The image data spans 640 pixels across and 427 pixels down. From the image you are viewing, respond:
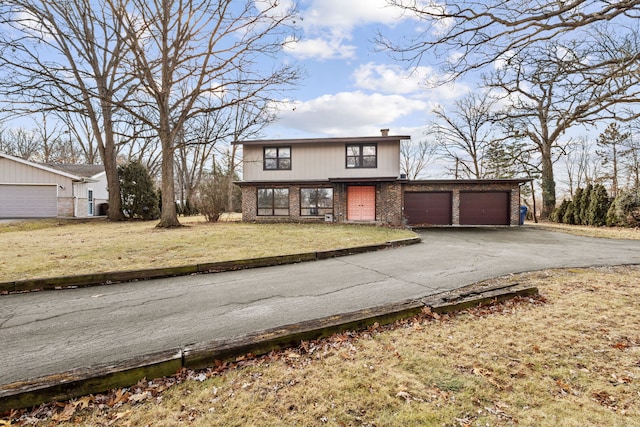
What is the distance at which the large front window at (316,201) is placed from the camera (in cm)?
1861

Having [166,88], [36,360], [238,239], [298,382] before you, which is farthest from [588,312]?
[166,88]

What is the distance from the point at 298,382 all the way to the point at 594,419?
2.21m

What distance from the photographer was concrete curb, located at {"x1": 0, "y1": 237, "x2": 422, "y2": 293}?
5.38 m

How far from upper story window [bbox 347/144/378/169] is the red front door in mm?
1321

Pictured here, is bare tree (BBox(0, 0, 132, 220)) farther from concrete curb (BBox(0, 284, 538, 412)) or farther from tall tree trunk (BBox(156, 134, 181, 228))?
concrete curb (BBox(0, 284, 538, 412))

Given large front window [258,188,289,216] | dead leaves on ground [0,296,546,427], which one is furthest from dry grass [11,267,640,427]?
large front window [258,188,289,216]

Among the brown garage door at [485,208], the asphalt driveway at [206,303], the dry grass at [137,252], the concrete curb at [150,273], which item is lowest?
the asphalt driveway at [206,303]

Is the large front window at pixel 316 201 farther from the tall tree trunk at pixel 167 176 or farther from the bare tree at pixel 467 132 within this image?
the bare tree at pixel 467 132

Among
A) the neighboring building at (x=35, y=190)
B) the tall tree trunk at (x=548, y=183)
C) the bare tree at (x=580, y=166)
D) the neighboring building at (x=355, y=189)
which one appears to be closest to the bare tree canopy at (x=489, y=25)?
the neighboring building at (x=355, y=189)

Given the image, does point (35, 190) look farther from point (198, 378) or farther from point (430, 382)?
point (430, 382)

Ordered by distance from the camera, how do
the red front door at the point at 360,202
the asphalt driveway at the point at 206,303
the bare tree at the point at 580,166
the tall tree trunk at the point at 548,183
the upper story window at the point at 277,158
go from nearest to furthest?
the asphalt driveway at the point at 206,303
the red front door at the point at 360,202
the upper story window at the point at 277,158
the tall tree trunk at the point at 548,183
the bare tree at the point at 580,166

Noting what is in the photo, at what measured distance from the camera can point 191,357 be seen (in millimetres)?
2838

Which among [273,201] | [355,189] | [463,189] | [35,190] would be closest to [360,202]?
[355,189]

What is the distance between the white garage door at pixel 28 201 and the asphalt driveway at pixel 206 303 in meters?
20.1
